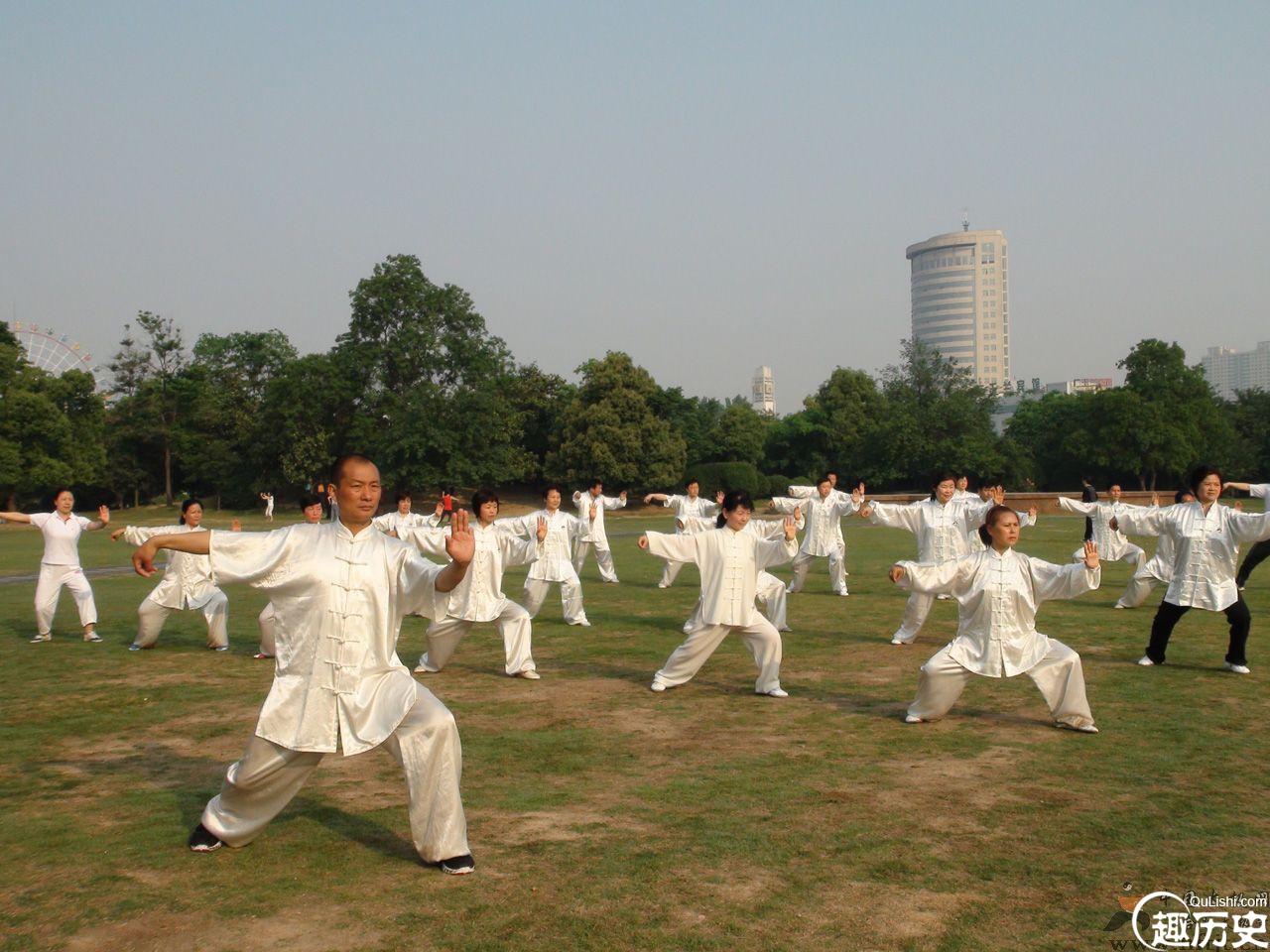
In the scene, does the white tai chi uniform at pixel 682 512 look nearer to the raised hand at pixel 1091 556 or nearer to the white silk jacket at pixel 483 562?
the white silk jacket at pixel 483 562

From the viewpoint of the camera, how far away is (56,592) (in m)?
12.1

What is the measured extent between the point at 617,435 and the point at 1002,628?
43.3m

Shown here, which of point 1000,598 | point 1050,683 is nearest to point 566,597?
point 1000,598

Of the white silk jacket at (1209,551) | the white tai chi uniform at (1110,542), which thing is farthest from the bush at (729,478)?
the white silk jacket at (1209,551)

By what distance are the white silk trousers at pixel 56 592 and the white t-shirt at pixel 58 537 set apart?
9cm

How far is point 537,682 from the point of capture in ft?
30.8

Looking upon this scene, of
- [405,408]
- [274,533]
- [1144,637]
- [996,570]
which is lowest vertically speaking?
[1144,637]

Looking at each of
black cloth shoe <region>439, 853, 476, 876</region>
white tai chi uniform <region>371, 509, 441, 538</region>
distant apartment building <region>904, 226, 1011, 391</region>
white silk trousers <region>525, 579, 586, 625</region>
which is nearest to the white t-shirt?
white tai chi uniform <region>371, 509, 441, 538</region>

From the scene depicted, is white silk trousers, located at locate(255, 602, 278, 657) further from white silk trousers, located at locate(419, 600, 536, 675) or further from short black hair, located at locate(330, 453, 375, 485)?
short black hair, located at locate(330, 453, 375, 485)

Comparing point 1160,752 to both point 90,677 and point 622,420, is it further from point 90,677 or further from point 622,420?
point 622,420

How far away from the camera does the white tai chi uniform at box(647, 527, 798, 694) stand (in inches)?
344

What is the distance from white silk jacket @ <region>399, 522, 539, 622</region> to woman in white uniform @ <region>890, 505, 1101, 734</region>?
3.84 m

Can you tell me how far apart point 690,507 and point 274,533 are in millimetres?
14092

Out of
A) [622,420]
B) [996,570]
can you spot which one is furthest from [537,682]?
[622,420]
